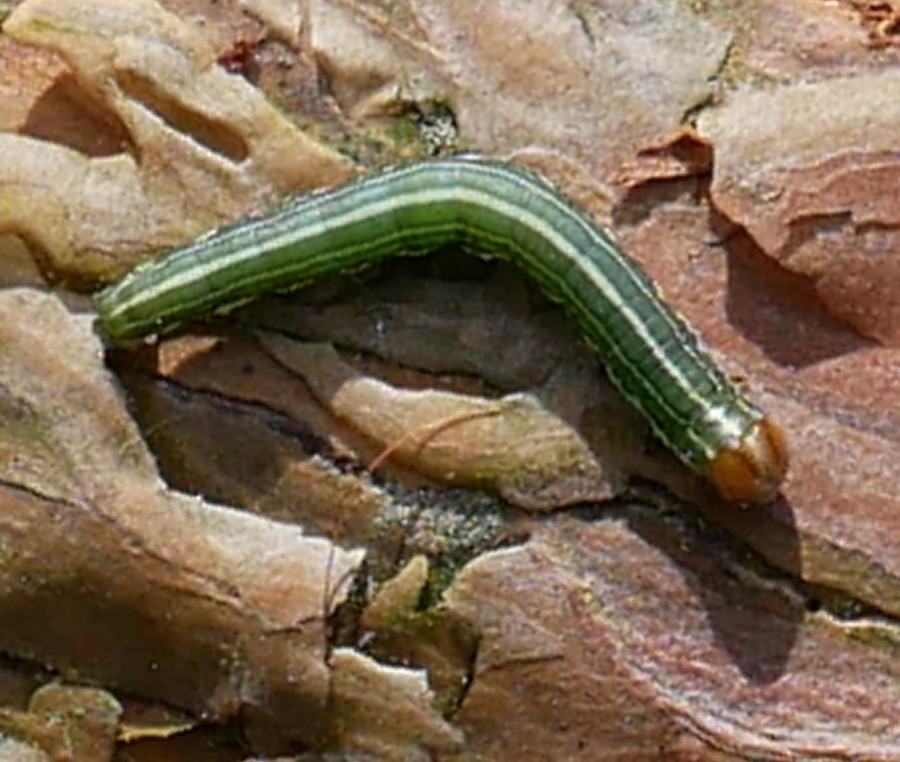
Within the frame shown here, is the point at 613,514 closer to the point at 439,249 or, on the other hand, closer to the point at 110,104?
the point at 439,249

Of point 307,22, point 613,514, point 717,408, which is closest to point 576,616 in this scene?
point 613,514

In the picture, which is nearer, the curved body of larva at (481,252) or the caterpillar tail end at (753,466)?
the caterpillar tail end at (753,466)

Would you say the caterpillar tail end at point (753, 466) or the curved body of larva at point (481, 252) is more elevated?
the curved body of larva at point (481, 252)

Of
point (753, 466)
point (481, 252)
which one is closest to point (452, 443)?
point (481, 252)

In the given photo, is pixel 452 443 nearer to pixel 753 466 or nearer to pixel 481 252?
pixel 481 252

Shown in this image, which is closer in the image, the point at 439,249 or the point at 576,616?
the point at 576,616
